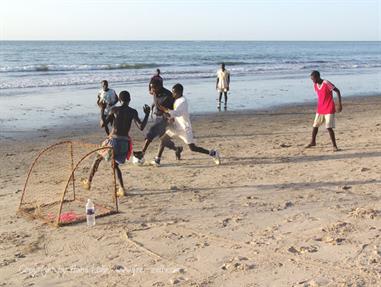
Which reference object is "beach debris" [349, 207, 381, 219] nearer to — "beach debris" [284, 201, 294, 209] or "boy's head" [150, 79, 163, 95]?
"beach debris" [284, 201, 294, 209]

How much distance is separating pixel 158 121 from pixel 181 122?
0.56 metres

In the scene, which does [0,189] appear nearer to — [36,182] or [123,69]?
[36,182]

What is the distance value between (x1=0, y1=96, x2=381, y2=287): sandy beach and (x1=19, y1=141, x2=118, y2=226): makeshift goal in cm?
21

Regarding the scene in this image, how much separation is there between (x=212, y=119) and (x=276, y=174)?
7080 millimetres

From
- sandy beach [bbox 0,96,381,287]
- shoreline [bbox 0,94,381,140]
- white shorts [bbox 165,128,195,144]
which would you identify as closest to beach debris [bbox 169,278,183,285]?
sandy beach [bbox 0,96,381,287]

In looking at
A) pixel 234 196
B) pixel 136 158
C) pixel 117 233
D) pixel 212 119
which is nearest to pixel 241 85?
pixel 212 119

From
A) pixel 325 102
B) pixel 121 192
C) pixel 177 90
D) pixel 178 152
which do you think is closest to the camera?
pixel 121 192

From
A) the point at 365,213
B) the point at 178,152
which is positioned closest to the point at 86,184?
the point at 178,152

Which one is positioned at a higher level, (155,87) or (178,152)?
(155,87)

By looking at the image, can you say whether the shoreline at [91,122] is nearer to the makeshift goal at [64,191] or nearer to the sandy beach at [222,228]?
the sandy beach at [222,228]

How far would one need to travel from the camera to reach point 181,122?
9.12 m

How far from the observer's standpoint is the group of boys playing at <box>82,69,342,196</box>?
7660 millimetres

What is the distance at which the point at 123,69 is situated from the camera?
37.8m

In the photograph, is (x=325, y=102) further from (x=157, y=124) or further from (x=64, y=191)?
(x=64, y=191)
